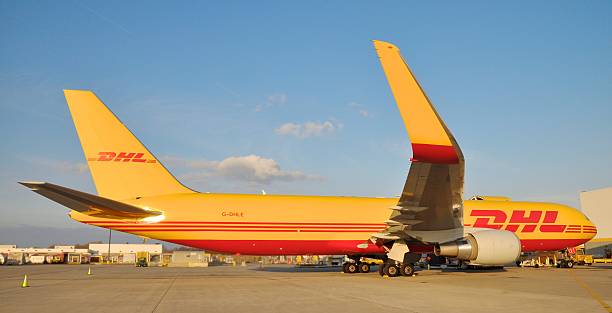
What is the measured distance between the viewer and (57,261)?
64.0 meters

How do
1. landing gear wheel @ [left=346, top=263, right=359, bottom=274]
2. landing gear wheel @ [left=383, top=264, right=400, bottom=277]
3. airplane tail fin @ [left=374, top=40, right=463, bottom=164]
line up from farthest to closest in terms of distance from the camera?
landing gear wheel @ [left=346, top=263, right=359, bottom=274] → landing gear wheel @ [left=383, top=264, right=400, bottom=277] → airplane tail fin @ [left=374, top=40, right=463, bottom=164]

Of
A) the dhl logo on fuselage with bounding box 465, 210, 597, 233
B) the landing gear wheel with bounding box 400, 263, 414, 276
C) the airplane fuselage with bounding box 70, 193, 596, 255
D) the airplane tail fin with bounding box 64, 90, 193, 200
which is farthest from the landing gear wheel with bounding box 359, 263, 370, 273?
the airplane tail fin with bounding box 64, 90, 193, 200

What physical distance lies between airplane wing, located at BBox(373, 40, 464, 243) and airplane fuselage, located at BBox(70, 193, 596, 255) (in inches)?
64.8

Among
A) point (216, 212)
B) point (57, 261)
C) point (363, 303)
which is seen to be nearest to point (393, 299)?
point (363, 303)

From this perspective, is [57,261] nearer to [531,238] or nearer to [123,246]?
[123,246]

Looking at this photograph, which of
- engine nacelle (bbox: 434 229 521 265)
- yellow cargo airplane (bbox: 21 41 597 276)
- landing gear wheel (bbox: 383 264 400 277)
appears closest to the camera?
yellow cargo airplane (bbox: 21 41 597 276)

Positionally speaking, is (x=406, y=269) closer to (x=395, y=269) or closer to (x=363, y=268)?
(x=395, y=269)

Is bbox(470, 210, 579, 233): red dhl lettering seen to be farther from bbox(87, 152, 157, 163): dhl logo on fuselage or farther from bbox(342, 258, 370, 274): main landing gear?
bbox(87, 152, 157, 163): dhl logo on fuselage

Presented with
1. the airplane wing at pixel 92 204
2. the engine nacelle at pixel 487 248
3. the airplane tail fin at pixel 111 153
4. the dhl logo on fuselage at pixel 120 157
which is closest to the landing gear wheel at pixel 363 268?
the engine nacelle at pixel 487 248

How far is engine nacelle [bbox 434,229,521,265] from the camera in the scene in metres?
17.5

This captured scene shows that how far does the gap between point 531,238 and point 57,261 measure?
61233 mm

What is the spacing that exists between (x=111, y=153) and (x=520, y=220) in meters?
20.1

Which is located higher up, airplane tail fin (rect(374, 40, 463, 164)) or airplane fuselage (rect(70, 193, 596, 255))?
airplane tail fin (rect(374, 40, 463, 164))

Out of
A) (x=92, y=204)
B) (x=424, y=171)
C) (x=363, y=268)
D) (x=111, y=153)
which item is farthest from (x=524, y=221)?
(x=92, y=204)
